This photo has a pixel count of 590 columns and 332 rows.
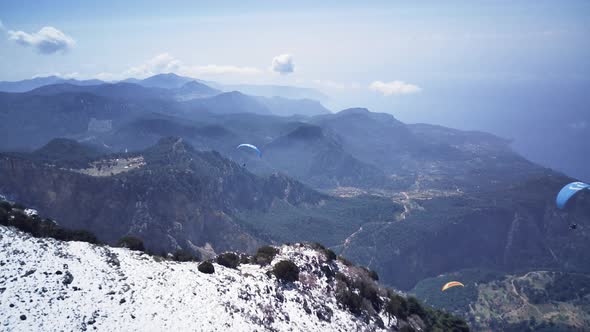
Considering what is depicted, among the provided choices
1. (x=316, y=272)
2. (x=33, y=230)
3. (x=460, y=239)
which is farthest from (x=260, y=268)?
(x=460, y=239)

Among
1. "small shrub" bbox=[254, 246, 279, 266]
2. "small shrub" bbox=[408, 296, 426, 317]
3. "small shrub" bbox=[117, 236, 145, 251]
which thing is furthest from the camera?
"small shrub" bbox=[408, 296, 426, 317]

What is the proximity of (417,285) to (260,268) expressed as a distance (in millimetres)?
93933

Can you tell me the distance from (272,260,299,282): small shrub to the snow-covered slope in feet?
2.87

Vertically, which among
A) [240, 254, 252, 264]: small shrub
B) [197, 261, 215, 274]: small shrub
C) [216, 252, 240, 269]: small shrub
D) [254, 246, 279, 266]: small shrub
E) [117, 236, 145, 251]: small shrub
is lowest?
[240, 254, 252, 264]: small shrub

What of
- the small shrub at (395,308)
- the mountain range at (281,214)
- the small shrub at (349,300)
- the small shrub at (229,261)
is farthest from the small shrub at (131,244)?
the mountain range at (281,214)

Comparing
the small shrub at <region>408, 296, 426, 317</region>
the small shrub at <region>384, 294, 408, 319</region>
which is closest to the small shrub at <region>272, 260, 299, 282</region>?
the small shrub at <region>384, 294, 408, 319</region>

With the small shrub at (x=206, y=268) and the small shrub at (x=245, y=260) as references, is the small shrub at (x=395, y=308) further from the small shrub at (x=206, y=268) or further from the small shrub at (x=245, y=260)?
the small shrub at (x=206, y=268)

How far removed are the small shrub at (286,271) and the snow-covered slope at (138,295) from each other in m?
0.87

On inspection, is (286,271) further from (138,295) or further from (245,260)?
(138,295)

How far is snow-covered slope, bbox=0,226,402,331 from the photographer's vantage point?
89.2 ft

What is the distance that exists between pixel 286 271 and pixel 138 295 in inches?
675

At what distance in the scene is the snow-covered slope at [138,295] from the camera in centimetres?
2719

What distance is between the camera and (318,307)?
133 feet

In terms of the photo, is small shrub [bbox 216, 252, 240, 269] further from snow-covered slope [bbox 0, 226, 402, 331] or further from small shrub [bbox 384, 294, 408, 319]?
small shrub [bbox 384, 294, 408, 319]
